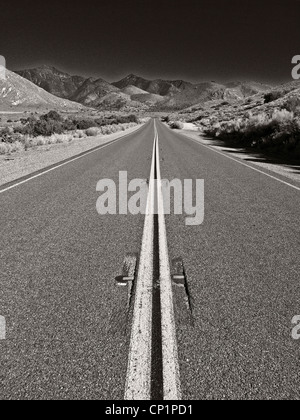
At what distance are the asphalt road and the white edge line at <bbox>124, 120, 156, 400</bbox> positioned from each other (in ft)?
0.23

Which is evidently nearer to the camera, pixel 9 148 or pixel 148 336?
pixel 148 336

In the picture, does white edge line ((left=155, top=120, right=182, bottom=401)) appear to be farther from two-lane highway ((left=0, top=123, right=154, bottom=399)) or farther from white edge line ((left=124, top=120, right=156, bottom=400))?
two-lane highway ((left=0, top=123, right=154, bottom=399))

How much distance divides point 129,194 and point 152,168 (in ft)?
14.0

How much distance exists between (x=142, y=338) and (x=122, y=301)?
0.62 meters

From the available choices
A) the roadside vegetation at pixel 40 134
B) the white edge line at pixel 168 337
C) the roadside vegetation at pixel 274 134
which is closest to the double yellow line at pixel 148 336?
the white edge line at pixel 168 337

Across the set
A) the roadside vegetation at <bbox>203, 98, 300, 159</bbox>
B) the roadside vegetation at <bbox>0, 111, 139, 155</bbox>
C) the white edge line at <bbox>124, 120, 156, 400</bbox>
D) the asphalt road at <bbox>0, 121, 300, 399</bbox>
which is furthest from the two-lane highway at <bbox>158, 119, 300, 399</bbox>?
the roadside vegetation at <bbox>0, 111, 139, 155</bbox>

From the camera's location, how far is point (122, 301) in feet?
11.0

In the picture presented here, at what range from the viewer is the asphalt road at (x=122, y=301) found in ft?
7.78

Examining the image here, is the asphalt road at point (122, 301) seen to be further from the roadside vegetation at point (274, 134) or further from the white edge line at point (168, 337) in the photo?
the roadside vegetation at point (274, 134)

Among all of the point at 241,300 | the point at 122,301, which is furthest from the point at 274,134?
the point at 122,301

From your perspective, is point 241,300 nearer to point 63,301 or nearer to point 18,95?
point 63,301

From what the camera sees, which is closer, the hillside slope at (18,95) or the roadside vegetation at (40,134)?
the roadside vegetation at (40,134)

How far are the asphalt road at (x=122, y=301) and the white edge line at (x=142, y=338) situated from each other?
0.07 metres
